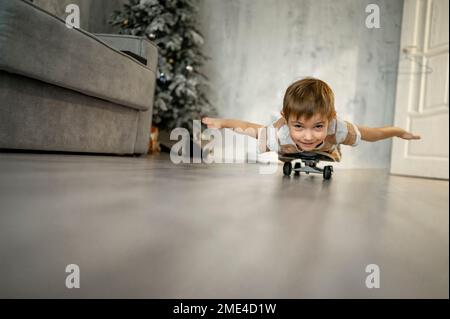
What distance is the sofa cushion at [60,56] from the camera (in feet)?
3.41

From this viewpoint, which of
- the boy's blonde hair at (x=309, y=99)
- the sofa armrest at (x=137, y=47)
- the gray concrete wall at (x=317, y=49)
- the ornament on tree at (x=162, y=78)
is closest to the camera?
the gray concrete wall at (x=317, y=49)

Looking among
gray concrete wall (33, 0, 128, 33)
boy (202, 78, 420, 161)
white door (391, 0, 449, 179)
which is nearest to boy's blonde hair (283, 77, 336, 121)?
boy (202, 78, 420, 161)

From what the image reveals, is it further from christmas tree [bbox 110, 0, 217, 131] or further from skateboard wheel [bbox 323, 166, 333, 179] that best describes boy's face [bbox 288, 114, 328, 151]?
christmas tree [bbox 110, 0, 217, 131]

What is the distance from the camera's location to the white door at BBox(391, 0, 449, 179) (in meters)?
1.18

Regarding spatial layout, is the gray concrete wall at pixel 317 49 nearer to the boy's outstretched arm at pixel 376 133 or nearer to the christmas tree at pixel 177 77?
the boy's outstretched arm at pixel 376 133

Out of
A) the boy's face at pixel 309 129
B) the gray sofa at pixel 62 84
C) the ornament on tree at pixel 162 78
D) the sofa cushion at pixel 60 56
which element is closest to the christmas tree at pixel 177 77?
the ornament on tree at pixel 162 78

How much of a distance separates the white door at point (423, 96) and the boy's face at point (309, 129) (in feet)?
1.00

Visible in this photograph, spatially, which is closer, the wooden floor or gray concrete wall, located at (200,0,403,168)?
the wooden floor

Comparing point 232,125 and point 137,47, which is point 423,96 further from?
point 137,47

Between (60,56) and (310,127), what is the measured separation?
0.86 m

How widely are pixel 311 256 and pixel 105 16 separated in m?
1.08

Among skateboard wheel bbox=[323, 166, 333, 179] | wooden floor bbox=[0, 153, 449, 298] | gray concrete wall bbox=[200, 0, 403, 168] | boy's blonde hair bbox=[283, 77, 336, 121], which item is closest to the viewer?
wooden floor bbox=[0, 153, 449, 298]

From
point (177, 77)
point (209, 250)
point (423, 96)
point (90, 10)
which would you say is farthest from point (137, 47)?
point (209, 250)
